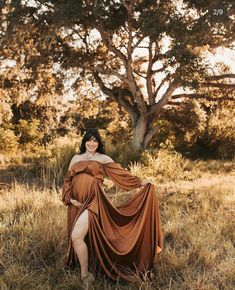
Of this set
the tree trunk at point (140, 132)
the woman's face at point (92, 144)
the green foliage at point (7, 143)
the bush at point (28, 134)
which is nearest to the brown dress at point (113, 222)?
the woman's face at point (92, 144)

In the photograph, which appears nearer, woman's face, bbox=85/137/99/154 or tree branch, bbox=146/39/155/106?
woman's face, bbox=85/137/99/154

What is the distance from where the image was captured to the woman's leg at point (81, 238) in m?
4.54

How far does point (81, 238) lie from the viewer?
455cm

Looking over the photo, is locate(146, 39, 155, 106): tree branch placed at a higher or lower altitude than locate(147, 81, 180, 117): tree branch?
higher

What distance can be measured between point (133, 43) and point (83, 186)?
11.1 m

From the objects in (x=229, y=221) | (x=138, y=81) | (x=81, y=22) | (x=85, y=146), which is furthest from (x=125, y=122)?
(x=85, y=146)

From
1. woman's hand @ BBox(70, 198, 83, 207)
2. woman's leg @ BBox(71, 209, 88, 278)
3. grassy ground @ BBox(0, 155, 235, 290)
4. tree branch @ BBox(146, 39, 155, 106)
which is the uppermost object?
tree branch @ BBox(146, 39, 155, 106)

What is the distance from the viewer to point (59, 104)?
21234mm

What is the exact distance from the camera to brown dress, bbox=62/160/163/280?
4.74 metres

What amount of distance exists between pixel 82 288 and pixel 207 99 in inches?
490

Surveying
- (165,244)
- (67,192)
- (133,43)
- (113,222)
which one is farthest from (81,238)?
(133,43)

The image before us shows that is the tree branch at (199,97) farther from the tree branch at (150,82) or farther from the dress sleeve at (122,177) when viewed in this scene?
the dress sleeve at (122,177)

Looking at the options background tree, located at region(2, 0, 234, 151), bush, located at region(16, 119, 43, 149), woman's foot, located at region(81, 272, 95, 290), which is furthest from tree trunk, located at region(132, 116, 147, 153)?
woman's foot, located at region(81, 272, 95, 290)

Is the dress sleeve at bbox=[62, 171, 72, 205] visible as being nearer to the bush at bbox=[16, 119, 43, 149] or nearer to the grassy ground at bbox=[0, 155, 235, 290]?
the grassy ground at bbox=[0, 155, 235, 290]
